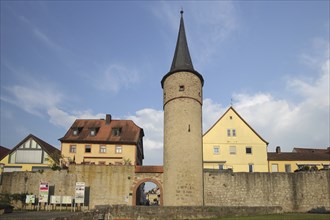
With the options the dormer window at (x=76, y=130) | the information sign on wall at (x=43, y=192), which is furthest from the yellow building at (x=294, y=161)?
the information sign on wall at (x=43, y=192)

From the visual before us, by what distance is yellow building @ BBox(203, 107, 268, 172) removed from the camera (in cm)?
3828

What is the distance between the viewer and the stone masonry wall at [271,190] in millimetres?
27781

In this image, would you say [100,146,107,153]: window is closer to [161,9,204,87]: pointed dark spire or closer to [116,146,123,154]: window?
[116,146,123,154]: window

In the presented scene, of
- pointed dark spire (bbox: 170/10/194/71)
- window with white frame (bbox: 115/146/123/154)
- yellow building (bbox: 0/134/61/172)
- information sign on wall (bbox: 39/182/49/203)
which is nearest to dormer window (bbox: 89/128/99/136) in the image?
window with white frame (bbox: 115/146/123/154)

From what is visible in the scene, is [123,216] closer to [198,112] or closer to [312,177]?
[198,112]

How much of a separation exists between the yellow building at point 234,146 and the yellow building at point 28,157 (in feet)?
60.0

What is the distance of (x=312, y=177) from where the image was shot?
28266mm

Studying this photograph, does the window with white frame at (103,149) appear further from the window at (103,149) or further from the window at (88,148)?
the window at (88,148)

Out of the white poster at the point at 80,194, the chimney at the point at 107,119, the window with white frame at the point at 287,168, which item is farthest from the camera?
the chimney at the point at 107,119

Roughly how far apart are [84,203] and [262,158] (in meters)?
21.0

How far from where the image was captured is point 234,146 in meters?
39.0

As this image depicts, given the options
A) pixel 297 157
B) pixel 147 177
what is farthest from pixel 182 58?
pixel 297 157

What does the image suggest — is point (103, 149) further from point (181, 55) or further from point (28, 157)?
point (181, 55)

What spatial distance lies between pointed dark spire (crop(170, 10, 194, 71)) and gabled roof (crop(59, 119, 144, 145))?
12669 mm
